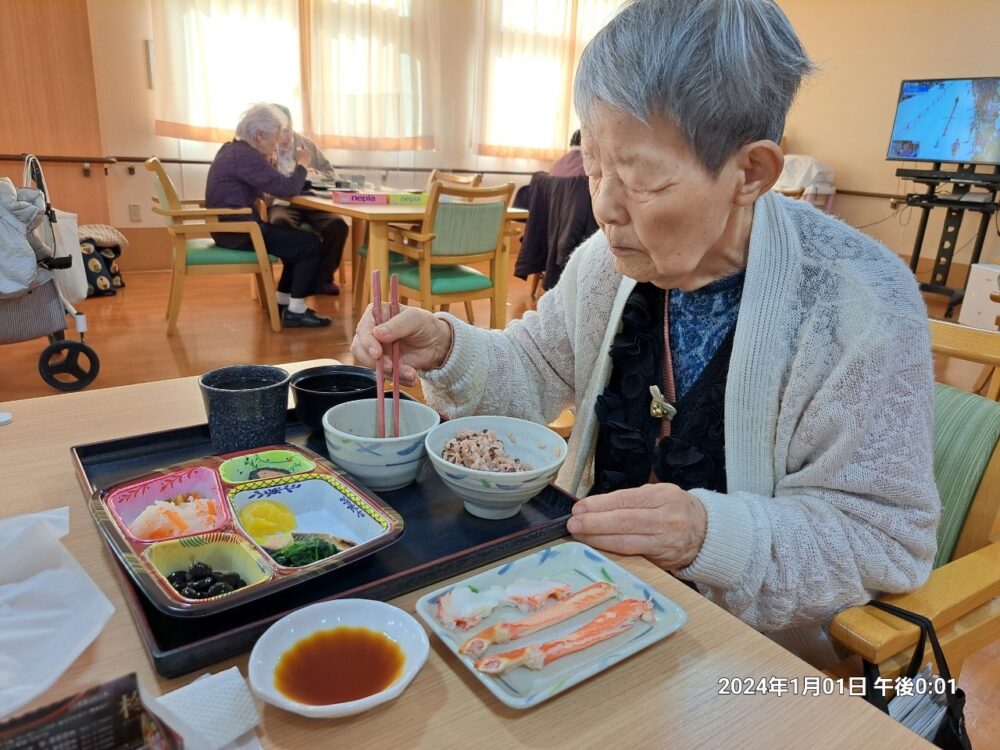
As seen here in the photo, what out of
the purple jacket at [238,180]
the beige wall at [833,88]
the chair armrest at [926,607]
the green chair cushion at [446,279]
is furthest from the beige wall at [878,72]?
the chair armrest at [926,607]

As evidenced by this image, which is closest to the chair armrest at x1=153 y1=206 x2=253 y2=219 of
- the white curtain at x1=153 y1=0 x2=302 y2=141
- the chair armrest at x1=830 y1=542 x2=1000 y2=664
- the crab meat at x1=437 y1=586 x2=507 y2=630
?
the white curtain at x1=153 y1=0 x2=302 y2=141

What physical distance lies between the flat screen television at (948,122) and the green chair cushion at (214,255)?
17.5 ft

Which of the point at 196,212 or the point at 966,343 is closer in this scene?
the point at 966,343

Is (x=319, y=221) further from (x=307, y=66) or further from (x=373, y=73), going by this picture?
(x=373, y=73)

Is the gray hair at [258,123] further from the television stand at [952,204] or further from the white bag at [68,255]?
the television stand at [952,204]

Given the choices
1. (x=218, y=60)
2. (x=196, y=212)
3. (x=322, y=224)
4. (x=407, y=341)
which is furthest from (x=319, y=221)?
(x=407, y=341)

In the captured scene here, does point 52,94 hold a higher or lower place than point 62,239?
higher

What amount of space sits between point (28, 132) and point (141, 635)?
5310 millimetres

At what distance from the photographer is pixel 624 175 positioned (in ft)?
2.64

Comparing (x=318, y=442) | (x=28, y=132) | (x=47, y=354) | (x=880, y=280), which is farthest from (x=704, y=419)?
(x=28, y=132)

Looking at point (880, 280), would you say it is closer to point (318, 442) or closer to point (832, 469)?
point (832, 469)

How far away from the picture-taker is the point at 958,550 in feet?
3.27

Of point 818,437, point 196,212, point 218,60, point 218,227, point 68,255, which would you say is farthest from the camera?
point 218,60

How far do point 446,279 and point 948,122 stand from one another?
4.59 meters
